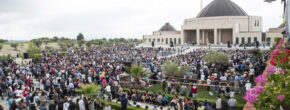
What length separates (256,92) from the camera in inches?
205

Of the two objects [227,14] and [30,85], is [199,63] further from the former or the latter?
[227,14]

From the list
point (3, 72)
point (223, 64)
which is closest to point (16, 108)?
point (3, 72)

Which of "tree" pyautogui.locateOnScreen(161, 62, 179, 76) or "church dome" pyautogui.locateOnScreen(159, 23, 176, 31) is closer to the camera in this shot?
"tree" pyautogui.locateOnScreen(161, 62, 179, 76)

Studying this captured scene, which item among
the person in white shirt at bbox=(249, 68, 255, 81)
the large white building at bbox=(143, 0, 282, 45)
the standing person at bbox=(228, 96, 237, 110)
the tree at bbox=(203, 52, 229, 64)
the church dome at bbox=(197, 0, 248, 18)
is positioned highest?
the church dome at bbox=(197, 0, 248, 18)

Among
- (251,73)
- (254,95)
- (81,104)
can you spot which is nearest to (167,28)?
(251,73)

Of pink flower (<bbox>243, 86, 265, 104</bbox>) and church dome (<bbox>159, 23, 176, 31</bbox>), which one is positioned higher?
church dome (<bbox>159, 23, 176, 31</bbox>)

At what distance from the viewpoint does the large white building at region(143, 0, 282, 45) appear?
4771 cm

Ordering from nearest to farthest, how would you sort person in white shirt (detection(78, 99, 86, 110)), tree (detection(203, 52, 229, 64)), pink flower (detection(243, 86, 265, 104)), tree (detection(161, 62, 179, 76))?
pink flower (detection(243, 86, 265, 104))
person in white shirt (detection(78, 99, 86, 110))
tree (detection(161, 62, 179, 76))
tree (detection(203, 52, 229, 64))

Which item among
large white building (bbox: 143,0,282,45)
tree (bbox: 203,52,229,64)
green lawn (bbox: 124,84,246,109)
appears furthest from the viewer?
large white building (bbox: 143,0,282,45)

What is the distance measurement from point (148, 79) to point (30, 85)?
886cm

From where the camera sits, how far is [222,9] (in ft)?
180

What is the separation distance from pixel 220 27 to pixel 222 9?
881cm

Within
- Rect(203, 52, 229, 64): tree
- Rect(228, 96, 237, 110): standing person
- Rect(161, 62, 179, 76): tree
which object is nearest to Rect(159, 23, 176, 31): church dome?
Rect(203, 52, 229, 64): tree

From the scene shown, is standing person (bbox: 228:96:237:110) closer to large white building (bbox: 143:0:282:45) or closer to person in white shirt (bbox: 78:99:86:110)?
person in white shirt (bbox: 78:99:86:110)
